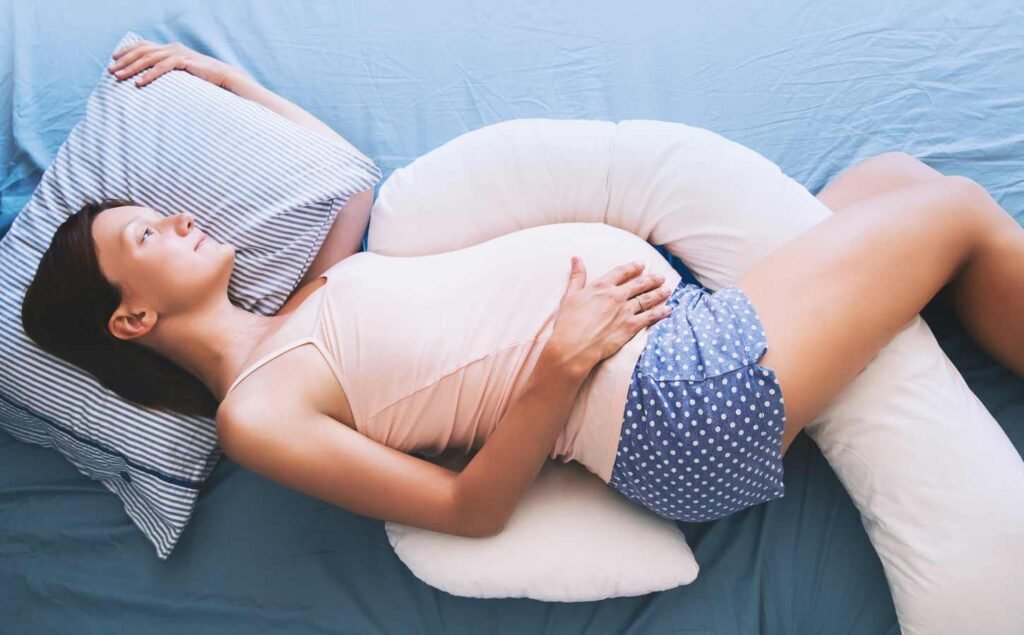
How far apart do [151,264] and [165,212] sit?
16cm

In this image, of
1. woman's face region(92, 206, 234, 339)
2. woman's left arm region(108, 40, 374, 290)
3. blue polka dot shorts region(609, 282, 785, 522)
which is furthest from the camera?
woman's left arm region(108, 40, 374, 290)

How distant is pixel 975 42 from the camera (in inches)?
56.1

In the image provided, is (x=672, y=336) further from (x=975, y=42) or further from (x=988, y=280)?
(x=975, y=42)

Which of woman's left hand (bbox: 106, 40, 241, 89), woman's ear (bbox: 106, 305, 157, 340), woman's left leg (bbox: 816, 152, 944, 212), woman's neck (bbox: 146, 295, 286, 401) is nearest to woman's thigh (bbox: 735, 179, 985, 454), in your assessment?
woman's left leg (bbox: 816, 152, 944, 212)

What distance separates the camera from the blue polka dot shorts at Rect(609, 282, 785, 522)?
0.96 meters

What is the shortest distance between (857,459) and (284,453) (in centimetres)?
72

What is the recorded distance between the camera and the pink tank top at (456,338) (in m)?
1.05

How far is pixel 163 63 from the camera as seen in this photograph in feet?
4.31

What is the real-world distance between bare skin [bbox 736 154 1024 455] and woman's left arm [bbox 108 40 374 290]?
1.98 feet

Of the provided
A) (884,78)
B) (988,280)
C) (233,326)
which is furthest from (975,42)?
(233,326)

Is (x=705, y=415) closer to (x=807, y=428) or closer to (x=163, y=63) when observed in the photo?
(x=807, y=428)

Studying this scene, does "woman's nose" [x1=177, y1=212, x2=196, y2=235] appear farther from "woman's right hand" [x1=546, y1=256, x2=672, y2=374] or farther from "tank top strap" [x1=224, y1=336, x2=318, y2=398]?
"woman's right hand" [x1=546, y1=256, x2=672, y2=374]

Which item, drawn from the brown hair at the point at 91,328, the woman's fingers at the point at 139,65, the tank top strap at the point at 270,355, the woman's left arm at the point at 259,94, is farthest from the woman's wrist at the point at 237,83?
the tank top strap at the point at 270,355

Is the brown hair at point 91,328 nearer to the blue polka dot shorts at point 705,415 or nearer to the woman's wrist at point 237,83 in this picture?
the woman's wrist at point 237,83
